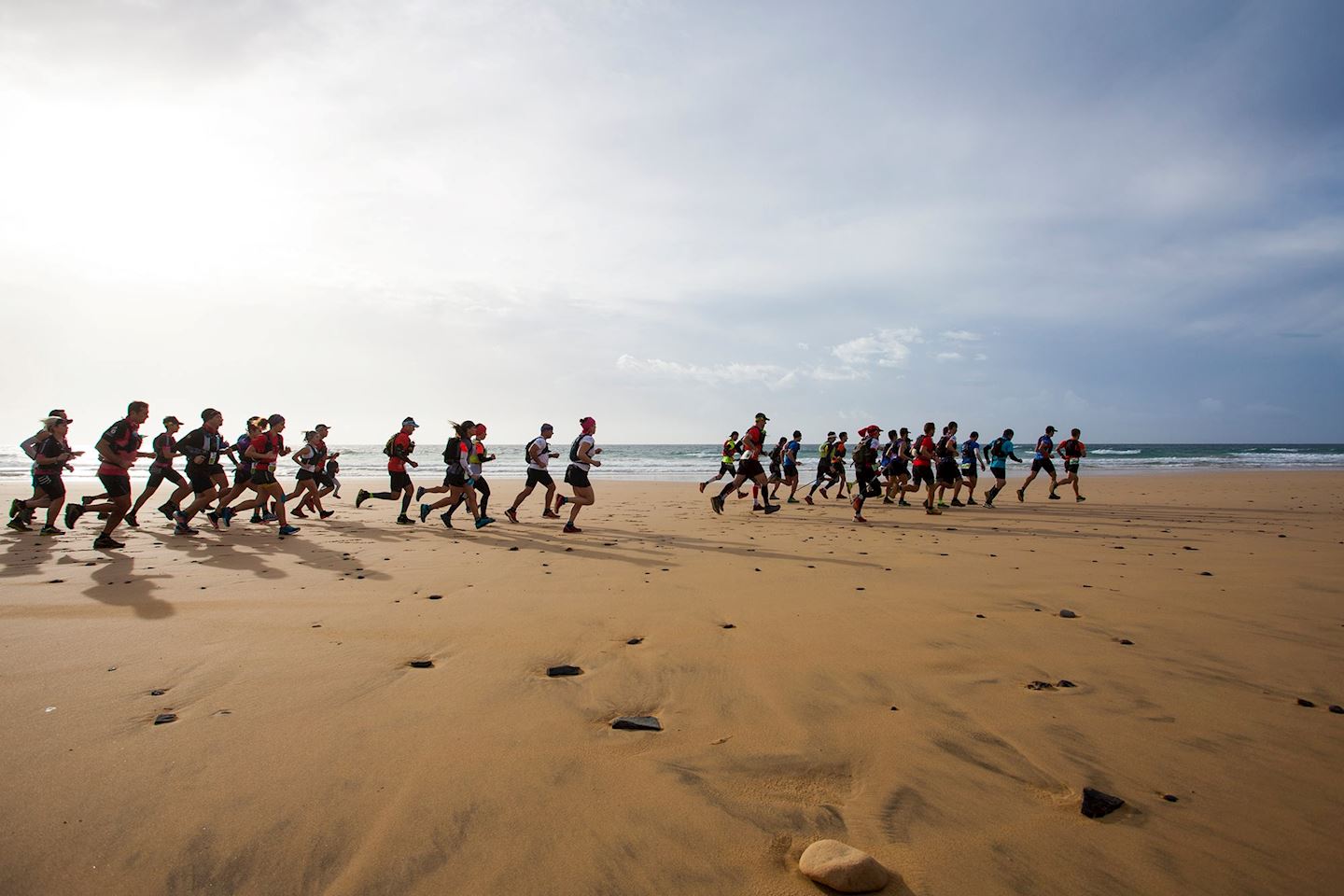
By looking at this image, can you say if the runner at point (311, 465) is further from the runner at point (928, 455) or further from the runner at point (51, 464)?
the runner at point (928, 455)

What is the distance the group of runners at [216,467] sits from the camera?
988cm

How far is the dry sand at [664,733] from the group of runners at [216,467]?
3.24m

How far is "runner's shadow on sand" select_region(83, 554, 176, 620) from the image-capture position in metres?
5.71

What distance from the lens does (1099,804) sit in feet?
8.57

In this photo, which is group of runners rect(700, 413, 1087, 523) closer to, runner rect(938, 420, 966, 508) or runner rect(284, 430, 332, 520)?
runner rect(938, 420, 966, 508)

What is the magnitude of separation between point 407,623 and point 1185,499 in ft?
69.6

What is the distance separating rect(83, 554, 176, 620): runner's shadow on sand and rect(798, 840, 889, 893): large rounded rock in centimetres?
583

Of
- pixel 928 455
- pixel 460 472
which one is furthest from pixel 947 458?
pixel 460 472

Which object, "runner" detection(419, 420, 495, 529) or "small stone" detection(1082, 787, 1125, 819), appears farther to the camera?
"runner" detection(419, 420, 495, 529)

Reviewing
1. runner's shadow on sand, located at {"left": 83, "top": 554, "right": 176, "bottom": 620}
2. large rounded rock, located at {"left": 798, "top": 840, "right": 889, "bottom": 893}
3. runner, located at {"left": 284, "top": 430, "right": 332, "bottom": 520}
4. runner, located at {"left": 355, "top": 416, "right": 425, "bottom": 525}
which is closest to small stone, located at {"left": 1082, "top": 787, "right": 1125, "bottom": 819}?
large rounded rock, located at {"left": 798, "top": 840, "right": 889, "bottom": 893}

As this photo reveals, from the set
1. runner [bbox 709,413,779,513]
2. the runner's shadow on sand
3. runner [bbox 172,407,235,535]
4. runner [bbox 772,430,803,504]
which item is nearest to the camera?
the runner's shadow on sand

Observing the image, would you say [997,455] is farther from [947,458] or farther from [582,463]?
[582,463]

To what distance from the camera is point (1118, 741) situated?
3217 mm

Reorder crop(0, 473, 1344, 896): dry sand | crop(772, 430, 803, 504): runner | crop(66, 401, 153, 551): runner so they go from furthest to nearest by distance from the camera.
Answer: crop(772, 430, 803, 504): runner
crop(66, 401, 153, 551): runner
crop(0, 473, 1344, 896): dry sand
